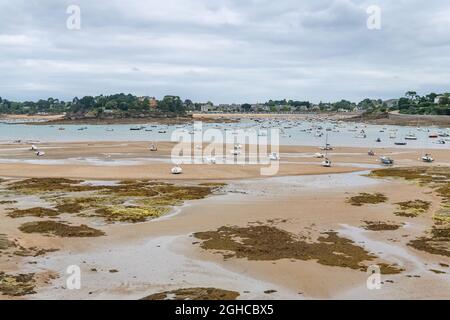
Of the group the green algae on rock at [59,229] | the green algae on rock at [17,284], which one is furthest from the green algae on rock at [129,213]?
the green algae on rock at [17,284]

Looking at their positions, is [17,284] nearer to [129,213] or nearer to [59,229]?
[59,229]

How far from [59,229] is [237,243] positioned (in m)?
8.11

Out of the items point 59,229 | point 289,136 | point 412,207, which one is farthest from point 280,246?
point 289,136

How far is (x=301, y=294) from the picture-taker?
14.7m

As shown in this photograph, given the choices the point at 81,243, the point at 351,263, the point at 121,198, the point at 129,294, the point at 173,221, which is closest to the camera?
the point at 129,294

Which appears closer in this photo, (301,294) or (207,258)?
(301,294)

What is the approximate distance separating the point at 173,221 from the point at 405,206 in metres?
13.4

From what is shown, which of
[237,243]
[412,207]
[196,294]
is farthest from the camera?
[412,207]

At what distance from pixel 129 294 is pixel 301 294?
5.03 metres

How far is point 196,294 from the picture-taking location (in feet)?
47.3
